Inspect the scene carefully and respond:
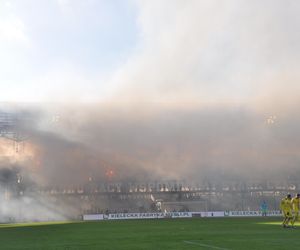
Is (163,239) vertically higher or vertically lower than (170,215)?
higher

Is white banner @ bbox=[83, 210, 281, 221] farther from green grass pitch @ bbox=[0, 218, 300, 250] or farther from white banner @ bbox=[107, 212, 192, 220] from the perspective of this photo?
green grass pitch @ bbox=[0, 218, 300, 250]

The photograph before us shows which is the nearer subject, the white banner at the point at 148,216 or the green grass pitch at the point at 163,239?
the green grass pitch at the point at 163,239

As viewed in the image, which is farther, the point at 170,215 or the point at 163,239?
the point at 170,215

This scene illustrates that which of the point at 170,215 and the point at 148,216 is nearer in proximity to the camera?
the point at 170,215

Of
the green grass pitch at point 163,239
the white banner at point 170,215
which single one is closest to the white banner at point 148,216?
the white banner at point 170,215

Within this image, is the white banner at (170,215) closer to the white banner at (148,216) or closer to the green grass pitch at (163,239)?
the white banner at (148,216)

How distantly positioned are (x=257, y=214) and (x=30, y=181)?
2838cm

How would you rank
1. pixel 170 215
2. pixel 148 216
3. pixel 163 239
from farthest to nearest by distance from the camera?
pixel 148 216, pixel 170 215, pixel 163 239

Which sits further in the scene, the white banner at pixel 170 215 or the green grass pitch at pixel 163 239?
the white banner at pixel 170 215

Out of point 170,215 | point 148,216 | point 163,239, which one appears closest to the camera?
point 163,239

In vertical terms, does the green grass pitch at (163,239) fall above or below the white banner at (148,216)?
above

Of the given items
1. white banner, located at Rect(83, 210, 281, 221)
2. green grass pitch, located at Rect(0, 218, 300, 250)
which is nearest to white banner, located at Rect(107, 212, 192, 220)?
white banner, located at Rect(83, 210, 281, 221)

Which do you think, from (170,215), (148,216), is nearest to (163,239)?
(170,215)

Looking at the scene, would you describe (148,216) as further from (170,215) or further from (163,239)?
(163,239)
